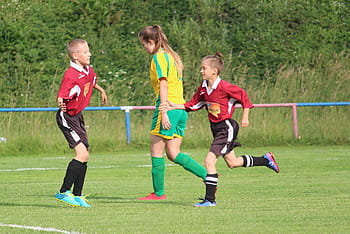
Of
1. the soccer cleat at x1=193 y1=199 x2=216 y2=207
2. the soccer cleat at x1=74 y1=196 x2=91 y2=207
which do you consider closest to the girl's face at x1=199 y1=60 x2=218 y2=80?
the soccer cleat at x1=193 y1=199 x2=216 y2=207

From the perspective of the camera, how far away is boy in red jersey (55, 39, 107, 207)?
28.9 feet

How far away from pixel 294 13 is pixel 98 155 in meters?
12.9

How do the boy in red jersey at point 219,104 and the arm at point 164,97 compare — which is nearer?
the boy in red jersey at point 219,104

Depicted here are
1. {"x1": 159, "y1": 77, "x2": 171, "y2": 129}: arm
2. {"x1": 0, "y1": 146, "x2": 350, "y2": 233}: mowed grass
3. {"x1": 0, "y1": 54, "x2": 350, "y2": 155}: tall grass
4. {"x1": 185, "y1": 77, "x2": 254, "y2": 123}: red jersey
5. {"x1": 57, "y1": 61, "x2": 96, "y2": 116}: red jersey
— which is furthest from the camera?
{"x1": 0, "y1": 54, "x2": 350, "y2": 155}: tall grass

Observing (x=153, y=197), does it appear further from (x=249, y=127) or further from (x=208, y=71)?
(x=249, y=127)

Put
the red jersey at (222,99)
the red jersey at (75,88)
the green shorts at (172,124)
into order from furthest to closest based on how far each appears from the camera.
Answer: the green shorts at (172,124), the red jersey at (222,99), the red jersey at (75,88)

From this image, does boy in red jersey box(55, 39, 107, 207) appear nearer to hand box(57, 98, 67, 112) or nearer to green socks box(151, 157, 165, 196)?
hand box(57, 98, 67, 112)

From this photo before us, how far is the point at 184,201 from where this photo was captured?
9.20 meters

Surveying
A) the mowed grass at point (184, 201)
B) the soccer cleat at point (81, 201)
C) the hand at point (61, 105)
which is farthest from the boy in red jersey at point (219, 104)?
the soccer cleat at point (81, 201)

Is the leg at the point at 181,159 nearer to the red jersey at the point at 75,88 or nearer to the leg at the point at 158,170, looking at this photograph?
the leg at the point at 158,170

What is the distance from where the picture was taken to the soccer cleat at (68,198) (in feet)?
28.8

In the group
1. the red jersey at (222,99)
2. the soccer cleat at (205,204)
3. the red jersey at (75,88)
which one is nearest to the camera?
the soccer cleat at (205,204)

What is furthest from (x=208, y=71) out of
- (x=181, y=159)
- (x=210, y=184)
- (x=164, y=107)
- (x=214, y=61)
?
(x=210, y=184)

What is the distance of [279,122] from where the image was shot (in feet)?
70.3
